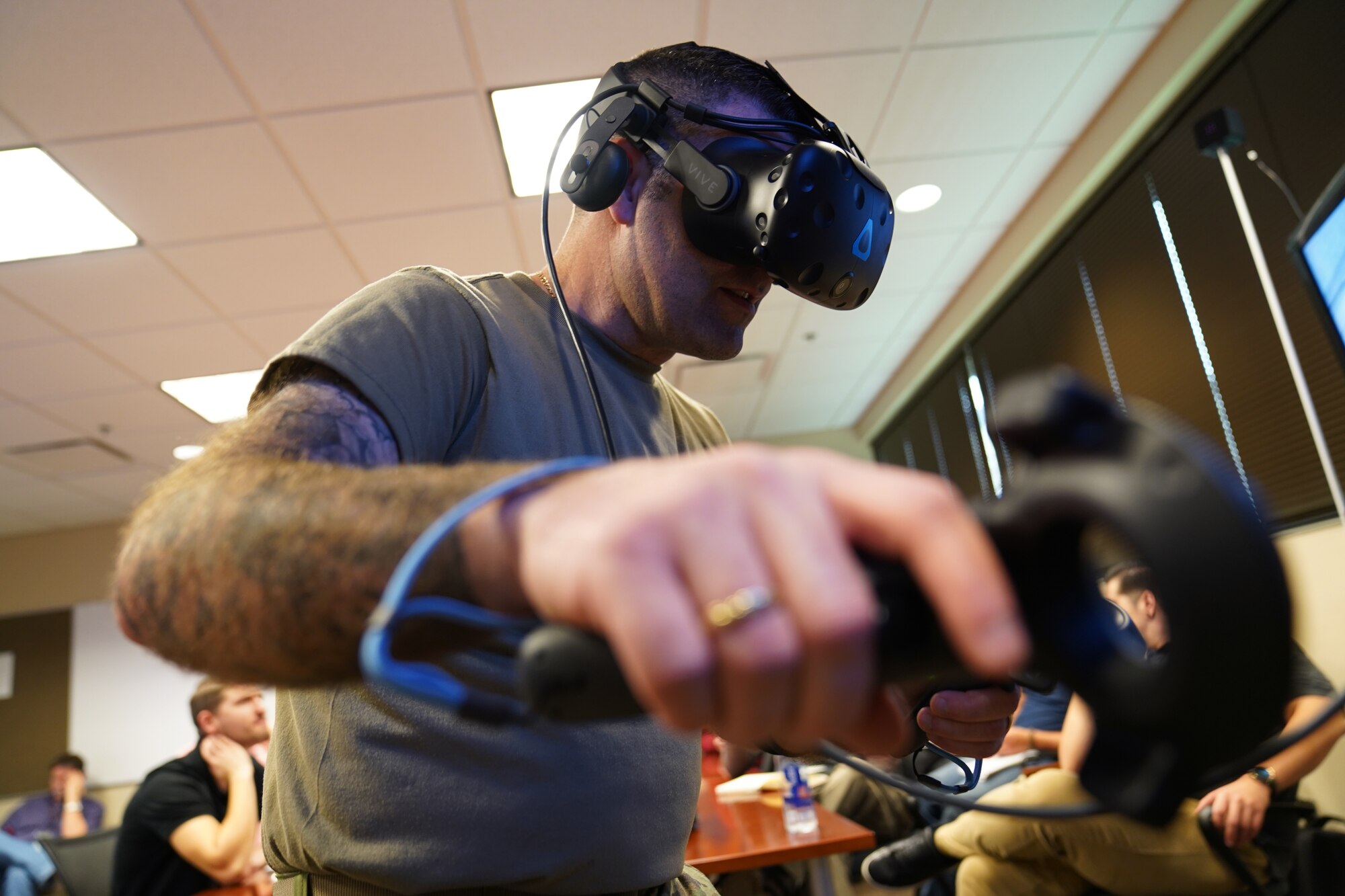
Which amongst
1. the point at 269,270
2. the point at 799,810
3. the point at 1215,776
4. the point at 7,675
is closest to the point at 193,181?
the point at 269,270

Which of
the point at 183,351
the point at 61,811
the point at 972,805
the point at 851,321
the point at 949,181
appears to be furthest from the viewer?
the point at 61,811

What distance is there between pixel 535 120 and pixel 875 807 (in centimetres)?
278

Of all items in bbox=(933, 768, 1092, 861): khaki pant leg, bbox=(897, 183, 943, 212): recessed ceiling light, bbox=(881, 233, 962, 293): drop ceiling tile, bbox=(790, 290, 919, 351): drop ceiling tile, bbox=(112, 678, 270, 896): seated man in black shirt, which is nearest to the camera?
bbox=(933, 768, 1092, 861): khaki pant leg

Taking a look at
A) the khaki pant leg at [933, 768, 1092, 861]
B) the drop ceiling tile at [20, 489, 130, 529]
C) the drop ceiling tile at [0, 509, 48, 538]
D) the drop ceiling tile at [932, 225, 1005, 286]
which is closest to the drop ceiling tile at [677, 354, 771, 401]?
the drop ceiling tile at [932, 225, 1005, 286]

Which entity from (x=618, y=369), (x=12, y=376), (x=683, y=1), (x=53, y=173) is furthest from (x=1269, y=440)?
(x=12, y=376)

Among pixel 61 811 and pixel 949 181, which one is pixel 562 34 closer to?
pixel 949 181

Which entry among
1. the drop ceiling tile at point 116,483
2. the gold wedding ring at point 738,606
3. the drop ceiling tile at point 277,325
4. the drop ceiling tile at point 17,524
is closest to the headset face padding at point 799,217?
the gold wedding ring at point 738,606

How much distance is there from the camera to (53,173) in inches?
114

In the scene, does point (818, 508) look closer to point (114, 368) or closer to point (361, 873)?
point (361, 873)

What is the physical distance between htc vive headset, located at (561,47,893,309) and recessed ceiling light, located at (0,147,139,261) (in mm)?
2790

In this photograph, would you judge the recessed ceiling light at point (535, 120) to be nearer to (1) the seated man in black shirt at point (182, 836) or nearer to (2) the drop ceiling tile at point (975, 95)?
(2) the drop ceiling tile at point (975, 95)

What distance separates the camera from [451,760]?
725 mm

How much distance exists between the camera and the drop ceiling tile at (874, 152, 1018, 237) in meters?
3.58

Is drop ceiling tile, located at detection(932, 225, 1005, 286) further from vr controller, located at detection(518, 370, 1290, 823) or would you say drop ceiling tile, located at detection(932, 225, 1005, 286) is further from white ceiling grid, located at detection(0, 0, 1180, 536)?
vr controller, located at detection(518, 370, 1290, 823)
